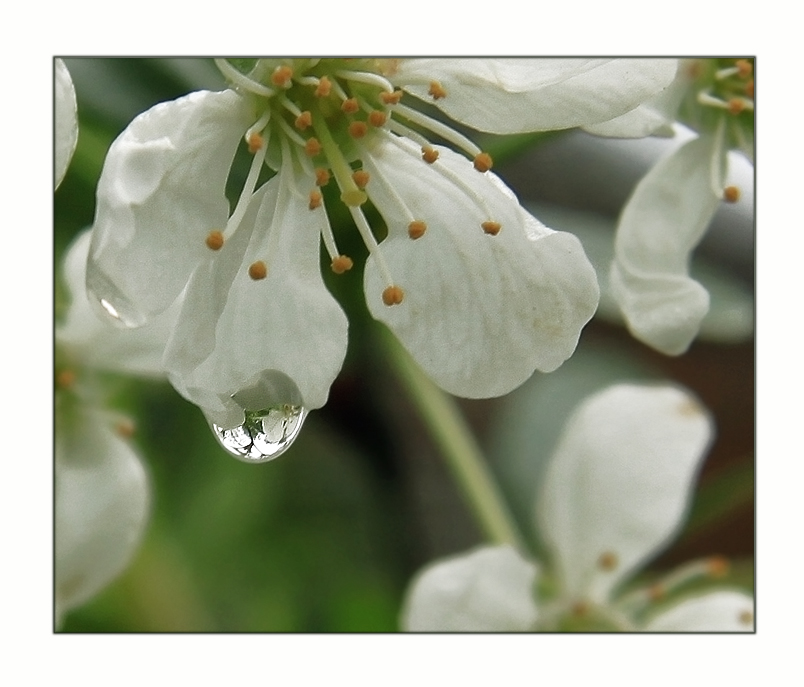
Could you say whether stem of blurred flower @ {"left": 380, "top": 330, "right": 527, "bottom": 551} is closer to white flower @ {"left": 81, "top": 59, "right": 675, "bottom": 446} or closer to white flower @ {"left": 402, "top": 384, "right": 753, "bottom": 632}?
white flower @ {"left": 402, "top": 384, "right": 753, "bottom": 632}

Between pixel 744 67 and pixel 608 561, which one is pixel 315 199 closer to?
pixel 744 67

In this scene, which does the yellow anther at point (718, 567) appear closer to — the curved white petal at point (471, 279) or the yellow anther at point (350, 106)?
the curved white petal at point (471, 279)

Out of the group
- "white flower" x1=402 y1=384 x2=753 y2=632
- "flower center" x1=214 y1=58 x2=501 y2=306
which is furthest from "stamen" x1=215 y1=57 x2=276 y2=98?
"white flower" x1=402 y1=384 x2=753 y2=632

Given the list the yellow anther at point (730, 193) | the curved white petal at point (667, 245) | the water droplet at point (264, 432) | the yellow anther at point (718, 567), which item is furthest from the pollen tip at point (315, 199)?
the yellow anther at point (718, 567)

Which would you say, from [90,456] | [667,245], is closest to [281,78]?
[667,245]

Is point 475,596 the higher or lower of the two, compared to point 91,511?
lower
